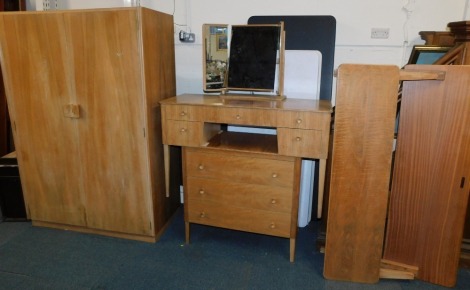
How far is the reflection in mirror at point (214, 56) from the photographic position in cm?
232

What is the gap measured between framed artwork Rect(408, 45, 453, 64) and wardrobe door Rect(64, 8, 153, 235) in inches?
68.0

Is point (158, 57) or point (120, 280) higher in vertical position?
point (158, 57)

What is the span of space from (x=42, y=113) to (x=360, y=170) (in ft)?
6.85

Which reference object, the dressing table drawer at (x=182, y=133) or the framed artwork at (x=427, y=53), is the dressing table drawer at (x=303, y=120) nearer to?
the dressing table drawer at (x=182, y=133)

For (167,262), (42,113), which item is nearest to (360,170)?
(167,262)

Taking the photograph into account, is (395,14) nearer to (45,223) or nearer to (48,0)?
(48,0)

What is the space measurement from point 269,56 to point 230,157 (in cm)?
70

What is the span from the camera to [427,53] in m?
2.19

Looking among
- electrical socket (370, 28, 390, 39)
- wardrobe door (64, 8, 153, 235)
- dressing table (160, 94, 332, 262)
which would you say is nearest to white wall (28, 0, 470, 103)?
electrical socket (370, 28, 390, 39)

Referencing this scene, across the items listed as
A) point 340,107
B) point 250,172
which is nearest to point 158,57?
point 250,172

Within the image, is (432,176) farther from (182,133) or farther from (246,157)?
(182,133)

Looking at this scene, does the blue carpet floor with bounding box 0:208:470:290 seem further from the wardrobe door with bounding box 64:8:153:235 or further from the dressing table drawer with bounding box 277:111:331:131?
the dressing table drawer with bounding box 277:111:331:131

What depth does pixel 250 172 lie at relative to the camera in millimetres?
2158

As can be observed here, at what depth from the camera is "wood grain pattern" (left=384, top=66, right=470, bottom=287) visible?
1.79 meters
